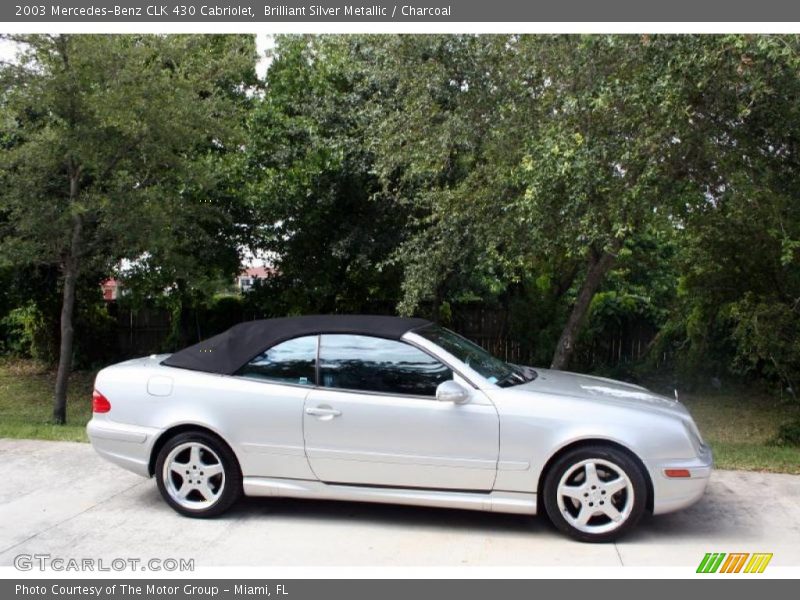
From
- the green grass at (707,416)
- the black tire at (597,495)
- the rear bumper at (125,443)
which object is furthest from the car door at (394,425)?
the green grass at (707,416)

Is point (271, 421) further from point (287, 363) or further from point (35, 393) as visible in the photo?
point (35, 393)

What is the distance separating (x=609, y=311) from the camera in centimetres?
1398

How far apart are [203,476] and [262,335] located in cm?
111

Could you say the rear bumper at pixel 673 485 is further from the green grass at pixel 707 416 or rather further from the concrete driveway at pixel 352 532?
the green grass at pixel 707 416

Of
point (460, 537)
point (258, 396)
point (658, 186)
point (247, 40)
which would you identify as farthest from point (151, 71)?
point (460, 537)

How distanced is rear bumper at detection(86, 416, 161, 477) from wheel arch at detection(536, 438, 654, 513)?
2.76 metres

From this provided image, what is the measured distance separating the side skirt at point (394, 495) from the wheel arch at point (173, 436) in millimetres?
258

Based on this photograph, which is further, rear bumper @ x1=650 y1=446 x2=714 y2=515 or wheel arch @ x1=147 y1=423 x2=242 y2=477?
wheel arch @ x1=147 y1=423 x2=242 y2=477

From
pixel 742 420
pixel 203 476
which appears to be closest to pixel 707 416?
Answer: pixel 742 420

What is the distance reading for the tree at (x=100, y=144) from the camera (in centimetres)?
855

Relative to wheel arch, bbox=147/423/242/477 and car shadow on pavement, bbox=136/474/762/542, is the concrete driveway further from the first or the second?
wheel arch, bbox=147/423/242/477

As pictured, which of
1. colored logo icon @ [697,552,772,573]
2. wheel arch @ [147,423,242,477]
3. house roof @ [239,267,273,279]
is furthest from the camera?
house roof @ [239,267,273,279]

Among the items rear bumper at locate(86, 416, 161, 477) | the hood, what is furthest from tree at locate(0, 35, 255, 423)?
the hood

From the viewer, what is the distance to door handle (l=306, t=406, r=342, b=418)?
516cm
